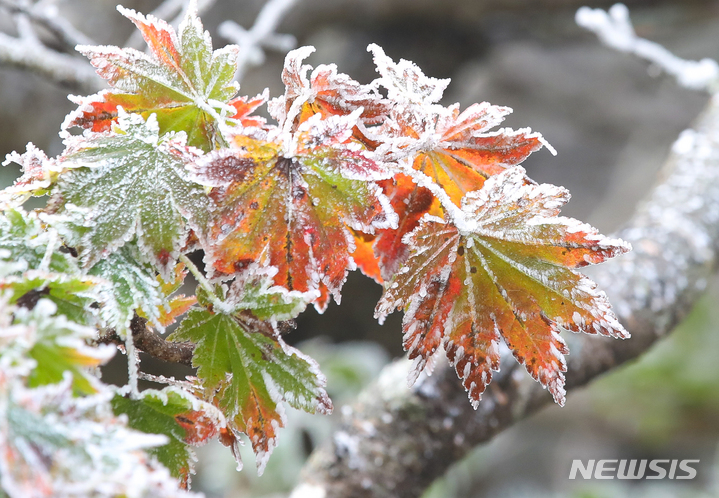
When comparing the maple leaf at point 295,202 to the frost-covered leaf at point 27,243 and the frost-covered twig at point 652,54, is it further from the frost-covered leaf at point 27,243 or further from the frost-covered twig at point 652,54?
the frost-covered twig at point 652,54

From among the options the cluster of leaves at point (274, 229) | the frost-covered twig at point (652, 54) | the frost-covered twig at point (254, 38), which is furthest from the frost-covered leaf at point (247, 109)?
the frost-covered twig at point (652, 54)

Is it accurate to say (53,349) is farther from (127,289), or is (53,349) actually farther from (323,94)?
(323,94)

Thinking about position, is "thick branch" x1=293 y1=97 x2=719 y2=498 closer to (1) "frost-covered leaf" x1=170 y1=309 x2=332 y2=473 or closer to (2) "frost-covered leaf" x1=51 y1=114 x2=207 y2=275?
(1) "frost-covered leaf" x1=170 y1=309 x2=332 y2=473

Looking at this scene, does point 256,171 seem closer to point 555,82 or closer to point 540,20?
point 540,20

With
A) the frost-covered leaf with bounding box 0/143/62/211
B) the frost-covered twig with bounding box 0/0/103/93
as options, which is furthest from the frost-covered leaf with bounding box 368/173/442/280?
the frost-covered twig with bounding box 0/0/103/93

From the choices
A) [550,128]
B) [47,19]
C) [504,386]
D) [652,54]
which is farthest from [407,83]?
[550,128]
